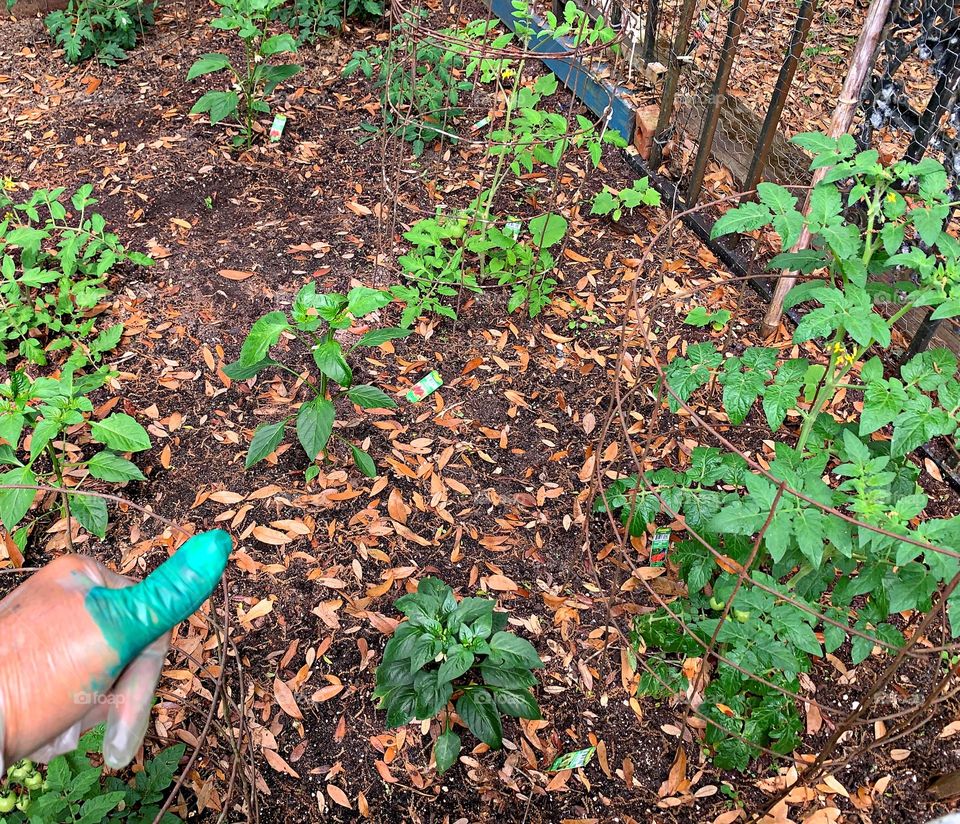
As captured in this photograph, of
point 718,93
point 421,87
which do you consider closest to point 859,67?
point 718,93

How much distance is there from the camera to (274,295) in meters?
3.45

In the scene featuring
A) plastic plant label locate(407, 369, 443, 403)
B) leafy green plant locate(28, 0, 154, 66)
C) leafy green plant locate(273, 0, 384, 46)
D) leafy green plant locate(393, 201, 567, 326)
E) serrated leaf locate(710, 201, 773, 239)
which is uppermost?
serrated leaf locate(710, 201, 773, 239)

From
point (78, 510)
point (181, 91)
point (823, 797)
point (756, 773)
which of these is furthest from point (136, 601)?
point (181, 91)

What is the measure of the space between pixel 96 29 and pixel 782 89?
157 inches

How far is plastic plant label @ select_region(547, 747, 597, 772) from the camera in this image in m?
2.26

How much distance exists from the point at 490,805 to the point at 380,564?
33.3 inches

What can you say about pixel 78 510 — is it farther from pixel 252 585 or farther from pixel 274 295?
pixel 274 295

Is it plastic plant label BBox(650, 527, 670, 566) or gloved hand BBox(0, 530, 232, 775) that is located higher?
gloved hand BBox(0, 530, 232, 775)

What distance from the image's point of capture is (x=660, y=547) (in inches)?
102

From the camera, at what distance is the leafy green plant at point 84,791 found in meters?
1.75

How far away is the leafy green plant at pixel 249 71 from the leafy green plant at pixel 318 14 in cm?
48

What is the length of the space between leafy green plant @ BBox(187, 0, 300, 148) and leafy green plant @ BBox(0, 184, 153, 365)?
0.91 meters

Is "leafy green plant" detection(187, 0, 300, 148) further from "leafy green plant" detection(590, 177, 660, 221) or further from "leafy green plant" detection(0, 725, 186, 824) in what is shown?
"leafy green plant" detection(0, 725, 186, 824)

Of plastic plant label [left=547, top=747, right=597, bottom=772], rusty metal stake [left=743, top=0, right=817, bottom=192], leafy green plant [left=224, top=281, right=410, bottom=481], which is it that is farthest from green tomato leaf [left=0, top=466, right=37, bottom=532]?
rusty metal stake [left=743, top=0, right=817, bottom=192]
